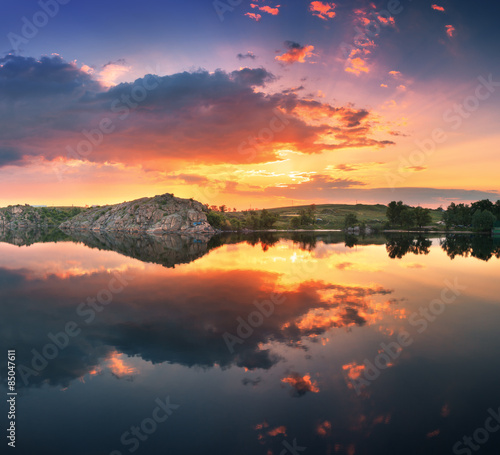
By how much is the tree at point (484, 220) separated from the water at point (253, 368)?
167796 mm

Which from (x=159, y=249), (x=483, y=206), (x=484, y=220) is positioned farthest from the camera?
(x=483, y=206)

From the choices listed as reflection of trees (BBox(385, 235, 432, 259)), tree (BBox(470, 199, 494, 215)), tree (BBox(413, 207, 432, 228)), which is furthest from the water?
tree (BBox(470, 199, 494, 215))

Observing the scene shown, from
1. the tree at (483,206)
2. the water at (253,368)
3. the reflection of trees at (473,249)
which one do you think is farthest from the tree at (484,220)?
the water at (253,368)

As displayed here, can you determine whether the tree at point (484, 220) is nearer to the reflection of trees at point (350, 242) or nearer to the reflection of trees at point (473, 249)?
the reflection of trees at point (473, 249)

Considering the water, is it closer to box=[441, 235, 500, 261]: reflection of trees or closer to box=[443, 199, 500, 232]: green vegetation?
box=[441, 235, 500, 261]: reflection of trees

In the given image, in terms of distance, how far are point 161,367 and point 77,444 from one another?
6114 mm

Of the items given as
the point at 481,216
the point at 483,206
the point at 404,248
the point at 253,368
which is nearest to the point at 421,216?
the point at 481,216

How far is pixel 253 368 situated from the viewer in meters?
17.5

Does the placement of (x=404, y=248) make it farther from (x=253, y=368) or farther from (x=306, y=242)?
(x=253, y=368)

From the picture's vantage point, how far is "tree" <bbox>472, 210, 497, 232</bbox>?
164875 millimetres

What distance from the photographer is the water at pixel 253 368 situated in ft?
39.9

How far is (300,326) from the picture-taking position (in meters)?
24.5

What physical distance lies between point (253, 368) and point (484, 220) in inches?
8089

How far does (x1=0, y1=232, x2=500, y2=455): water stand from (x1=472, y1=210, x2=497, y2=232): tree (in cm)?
16780
